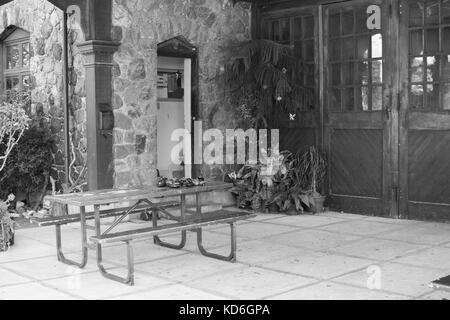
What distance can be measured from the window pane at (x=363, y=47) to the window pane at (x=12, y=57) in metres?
4.94

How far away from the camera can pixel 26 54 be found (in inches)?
369

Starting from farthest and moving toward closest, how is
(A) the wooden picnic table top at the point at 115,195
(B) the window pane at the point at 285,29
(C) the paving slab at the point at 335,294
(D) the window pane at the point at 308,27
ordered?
1. (B) the window pane at the point at 285,29
2. (D) the window pane at the point at 308,27
3. (A) the wooden picnic table top at the point at 115,195
4. (C) the paving slab at the point at 335,294

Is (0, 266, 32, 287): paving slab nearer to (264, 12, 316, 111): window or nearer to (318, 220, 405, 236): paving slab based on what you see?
(318, 220, 405, 236): paving slab

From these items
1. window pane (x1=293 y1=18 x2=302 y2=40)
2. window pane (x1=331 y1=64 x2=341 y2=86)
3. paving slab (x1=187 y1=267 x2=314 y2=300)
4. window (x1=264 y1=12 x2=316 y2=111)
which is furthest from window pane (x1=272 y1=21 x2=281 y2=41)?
paving slab (x1=187 y1=267 x2=314 y2=300)

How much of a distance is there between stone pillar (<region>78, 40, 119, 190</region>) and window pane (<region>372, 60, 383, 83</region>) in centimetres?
313

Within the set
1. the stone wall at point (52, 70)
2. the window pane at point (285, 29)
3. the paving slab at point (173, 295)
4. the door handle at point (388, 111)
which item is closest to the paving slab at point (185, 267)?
the paving slab at point (173, 295)

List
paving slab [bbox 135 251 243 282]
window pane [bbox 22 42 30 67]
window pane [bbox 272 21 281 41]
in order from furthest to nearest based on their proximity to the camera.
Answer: window pane [bbox 22 42 30 67] → window pane [bbox 272 21 281 41] → paving slab [bbox 135 251 243 282]

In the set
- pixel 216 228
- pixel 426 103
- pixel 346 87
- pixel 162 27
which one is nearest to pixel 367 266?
pixel 216 228

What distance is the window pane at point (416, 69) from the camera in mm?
7590

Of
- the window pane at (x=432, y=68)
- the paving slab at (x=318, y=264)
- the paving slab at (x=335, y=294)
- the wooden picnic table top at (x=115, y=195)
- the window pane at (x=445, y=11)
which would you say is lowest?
the paving slab at (x=335, y=294)

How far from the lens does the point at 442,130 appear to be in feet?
24.3

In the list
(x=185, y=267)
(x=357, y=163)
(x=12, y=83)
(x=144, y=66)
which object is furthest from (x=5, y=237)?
(x=357, y=163)

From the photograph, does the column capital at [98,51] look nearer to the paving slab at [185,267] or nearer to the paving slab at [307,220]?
the paving slab at [307,220]

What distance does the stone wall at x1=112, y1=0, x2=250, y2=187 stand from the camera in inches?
307
